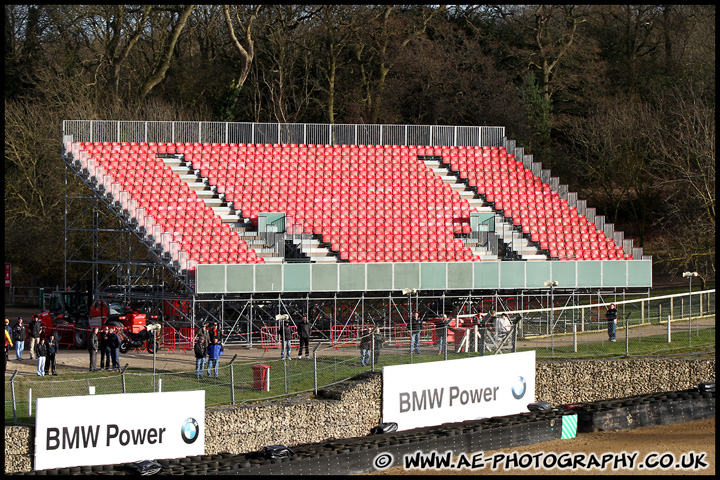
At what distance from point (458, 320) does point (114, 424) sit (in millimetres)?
12214

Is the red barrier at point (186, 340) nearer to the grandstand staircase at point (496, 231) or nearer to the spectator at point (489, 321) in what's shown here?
the spectator at point (489, 321)

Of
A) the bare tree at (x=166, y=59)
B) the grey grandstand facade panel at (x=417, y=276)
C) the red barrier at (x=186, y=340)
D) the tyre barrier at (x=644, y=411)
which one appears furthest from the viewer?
the bare tree at (x=166, y=59)

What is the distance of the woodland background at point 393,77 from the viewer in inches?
2032

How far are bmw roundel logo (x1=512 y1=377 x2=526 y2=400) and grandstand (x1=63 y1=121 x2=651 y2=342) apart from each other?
776 centimetres

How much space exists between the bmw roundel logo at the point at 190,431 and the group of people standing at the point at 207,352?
327 centimetres

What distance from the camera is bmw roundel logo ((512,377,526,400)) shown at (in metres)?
25.8

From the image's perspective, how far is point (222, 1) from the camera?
163 ft

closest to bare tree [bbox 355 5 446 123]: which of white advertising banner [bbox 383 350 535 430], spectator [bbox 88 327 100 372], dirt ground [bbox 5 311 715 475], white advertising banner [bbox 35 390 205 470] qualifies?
spectator [bbox 88 327 100 372]

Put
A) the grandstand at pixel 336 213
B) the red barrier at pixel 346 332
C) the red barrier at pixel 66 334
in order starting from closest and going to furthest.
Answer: the red barrier at pixel 66 334 → the red barrier at pixel 346 332 → the grandstand at pixel 336 213

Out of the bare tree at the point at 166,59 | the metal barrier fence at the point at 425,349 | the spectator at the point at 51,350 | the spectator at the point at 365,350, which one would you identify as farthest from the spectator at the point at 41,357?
the bare tree at the point at 166,59

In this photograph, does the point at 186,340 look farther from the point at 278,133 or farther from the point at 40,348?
the point at 278,133

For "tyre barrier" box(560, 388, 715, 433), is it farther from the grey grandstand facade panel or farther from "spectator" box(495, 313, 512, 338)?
the grey grandstand facade panel

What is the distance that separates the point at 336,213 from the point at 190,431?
686 inches

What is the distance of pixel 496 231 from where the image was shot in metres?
38.7
